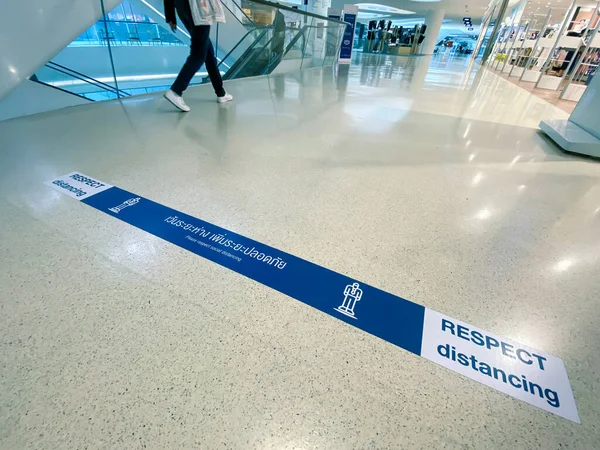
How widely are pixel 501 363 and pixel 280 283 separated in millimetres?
695

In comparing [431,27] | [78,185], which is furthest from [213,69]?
[431,27]

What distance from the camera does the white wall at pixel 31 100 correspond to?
7.49 feet

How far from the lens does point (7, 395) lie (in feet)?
2.15

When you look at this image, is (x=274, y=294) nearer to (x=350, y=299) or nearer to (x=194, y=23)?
(x=350, y=299)

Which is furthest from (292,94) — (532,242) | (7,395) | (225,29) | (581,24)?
(581,24)

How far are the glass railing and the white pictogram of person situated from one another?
11.1 ft

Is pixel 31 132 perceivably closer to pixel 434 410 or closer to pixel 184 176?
pixel 184 176

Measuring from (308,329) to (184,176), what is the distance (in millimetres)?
1249

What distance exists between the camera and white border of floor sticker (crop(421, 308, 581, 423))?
2.38ft

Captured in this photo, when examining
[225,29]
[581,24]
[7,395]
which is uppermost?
[581,24]

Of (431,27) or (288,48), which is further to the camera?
(431,27)

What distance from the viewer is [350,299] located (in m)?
0.96

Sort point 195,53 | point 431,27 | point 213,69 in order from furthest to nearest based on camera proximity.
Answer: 1. point 431,27
2. point 213,69
3. point 195,53

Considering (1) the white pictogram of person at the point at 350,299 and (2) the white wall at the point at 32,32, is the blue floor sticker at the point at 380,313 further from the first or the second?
(2) the white wall at the point at 32,32
